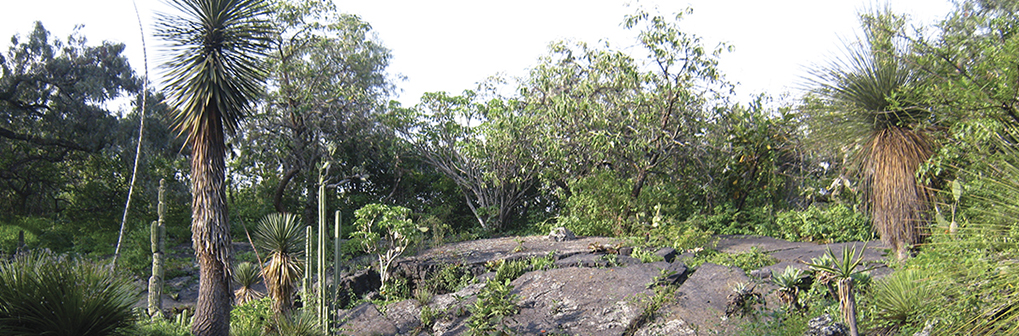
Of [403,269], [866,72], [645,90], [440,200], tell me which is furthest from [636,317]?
[440,200]

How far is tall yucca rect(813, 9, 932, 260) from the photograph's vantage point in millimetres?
6805

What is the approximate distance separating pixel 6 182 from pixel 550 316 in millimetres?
15702

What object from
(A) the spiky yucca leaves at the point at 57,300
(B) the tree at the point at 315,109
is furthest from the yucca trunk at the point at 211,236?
(B) the tree at the point at 315,109

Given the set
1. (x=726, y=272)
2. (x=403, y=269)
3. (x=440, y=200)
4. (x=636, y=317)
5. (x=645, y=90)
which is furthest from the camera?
(x=440, y=200)

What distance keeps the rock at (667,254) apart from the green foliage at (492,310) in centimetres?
276

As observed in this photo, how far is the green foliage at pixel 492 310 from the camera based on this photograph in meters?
8.07

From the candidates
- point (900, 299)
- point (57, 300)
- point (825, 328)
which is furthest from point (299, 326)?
point (900, 299)

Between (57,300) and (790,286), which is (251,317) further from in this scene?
(790,286)

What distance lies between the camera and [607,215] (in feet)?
44.4

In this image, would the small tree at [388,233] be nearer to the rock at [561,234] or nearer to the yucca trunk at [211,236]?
the yucca trunk at [211,236]

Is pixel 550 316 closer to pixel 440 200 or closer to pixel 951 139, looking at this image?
pixel 951 139

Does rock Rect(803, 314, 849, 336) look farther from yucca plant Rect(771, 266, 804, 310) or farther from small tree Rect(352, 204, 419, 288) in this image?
small tree Rect(352, 204, 419, 288)

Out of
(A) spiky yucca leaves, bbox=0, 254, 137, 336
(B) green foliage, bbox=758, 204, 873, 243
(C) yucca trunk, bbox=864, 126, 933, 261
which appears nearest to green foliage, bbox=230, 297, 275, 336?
(A) spiky yucca leaves, bbox=0, 254, 137, 336

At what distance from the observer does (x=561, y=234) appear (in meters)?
A: 12.8
